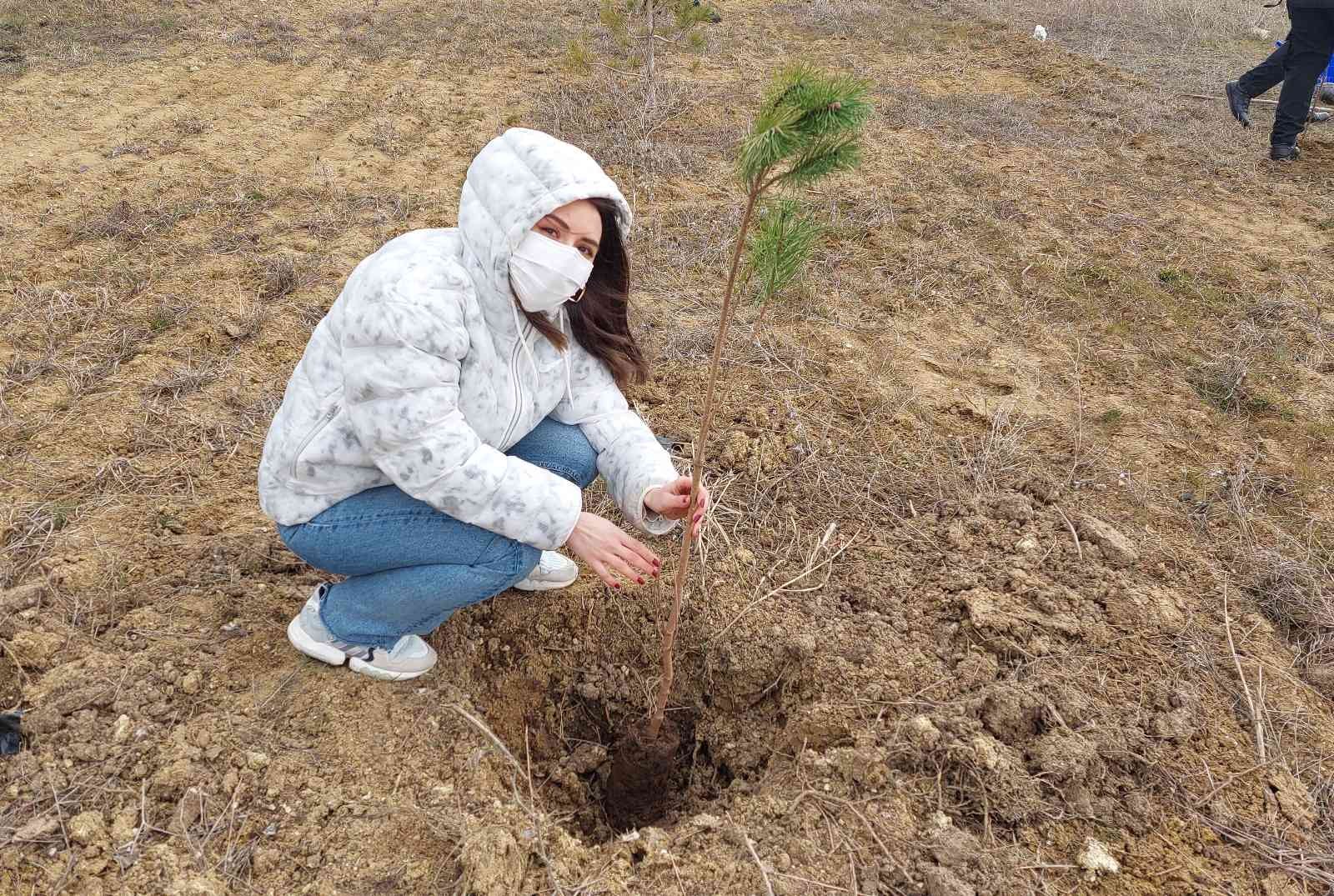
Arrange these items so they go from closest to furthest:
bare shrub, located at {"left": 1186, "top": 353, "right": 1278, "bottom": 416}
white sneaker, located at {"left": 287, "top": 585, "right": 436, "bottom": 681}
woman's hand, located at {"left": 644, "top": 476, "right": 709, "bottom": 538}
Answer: woman's hand, located at {"left": 644, "top": 476, "right": 709, "bottom": 538} < white sneaker, located at {"left": 287, "top": 585, "right": 436, "bottom": 681} < bare shrub, located at {"left": 1186, "top": 353, "right": 1278, "bottom": 416}

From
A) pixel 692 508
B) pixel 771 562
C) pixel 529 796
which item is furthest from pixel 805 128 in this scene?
pixel 529 796

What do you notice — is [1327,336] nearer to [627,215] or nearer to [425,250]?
[627,215]

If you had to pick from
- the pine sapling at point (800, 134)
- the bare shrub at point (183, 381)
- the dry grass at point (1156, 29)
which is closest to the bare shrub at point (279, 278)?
the bare shrub at point (183, 381)

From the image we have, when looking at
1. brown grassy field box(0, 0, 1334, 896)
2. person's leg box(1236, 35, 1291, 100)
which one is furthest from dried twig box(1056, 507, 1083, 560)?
person's leg box(1236, 35, 1291, 100)

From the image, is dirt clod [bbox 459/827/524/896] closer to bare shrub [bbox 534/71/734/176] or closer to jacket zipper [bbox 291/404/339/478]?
jacket zipper [bbox 291/404/339/478]

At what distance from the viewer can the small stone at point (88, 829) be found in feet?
4.75

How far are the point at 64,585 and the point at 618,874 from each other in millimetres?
1475

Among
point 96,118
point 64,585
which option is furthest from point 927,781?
point 96,118

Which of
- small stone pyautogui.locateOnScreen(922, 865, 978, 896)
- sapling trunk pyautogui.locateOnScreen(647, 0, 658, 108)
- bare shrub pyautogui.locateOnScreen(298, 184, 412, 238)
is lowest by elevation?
small stone pyautogui.locateOnScreen(922, 865, 978, 896)

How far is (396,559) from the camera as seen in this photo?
1702mm

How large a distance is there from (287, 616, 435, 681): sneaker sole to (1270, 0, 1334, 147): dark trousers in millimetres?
5926

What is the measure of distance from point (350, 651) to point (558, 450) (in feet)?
2.06

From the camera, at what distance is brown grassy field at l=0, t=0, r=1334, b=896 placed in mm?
1560

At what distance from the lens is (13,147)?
14.4ft
